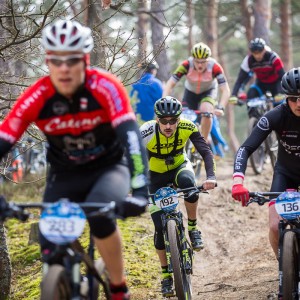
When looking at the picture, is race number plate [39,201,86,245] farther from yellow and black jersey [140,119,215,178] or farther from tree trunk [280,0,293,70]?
→ tree trunk [280,0,293,70]

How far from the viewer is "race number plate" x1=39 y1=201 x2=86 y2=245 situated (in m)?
4.16

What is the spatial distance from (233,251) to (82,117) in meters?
5.48

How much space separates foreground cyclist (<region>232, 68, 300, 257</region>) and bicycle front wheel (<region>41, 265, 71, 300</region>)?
215cm

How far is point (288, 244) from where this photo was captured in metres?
5.42

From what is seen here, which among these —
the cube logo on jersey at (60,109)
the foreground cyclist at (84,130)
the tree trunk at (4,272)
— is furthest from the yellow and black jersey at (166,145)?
the cube logo on jersey at (60,109)

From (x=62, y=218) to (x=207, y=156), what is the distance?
347 centimetres

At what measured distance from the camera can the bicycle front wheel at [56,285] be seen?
4.05 meters

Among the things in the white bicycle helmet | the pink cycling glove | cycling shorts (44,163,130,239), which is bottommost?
the pink cycling glove

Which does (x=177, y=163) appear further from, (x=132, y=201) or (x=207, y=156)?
(x=132, y=201)

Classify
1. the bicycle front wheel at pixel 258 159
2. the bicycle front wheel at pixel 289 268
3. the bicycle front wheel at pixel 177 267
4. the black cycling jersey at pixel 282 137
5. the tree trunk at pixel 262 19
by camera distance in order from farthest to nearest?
1. the tree trunk at pixel 262 19
2. the bicycle front wheel at pixel 258 159
3. the bicycle front wheel at pixel 177 267
4. the black cycling jersey at pixel 282 137
5. the bicycle front wheel at pixel 289 268

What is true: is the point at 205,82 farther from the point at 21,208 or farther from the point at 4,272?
the point at 21,208

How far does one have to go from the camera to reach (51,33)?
449cm

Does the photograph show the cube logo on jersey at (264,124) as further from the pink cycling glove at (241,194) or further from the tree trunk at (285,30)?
the tree trunk at (285,30)

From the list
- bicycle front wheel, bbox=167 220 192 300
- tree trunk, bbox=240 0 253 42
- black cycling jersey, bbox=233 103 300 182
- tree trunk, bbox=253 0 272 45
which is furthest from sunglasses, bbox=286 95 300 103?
tree trunk, bbox=240 0 253 42
